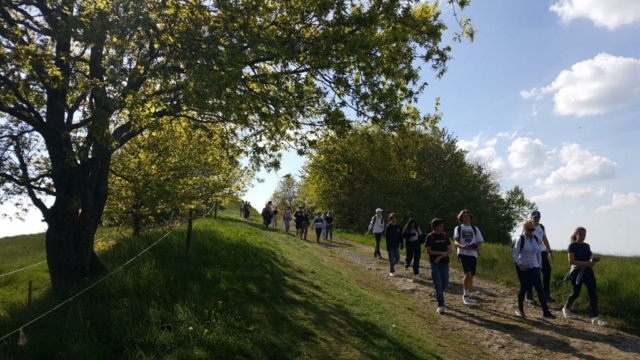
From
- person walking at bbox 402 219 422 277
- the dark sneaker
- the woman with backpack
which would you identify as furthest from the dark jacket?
the dark sneaker

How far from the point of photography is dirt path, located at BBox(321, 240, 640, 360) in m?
7.29

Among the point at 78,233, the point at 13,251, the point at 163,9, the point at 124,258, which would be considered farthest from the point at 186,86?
the point at 13,251

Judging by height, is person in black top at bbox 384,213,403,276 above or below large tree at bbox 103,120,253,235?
below

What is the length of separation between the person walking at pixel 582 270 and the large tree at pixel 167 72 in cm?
461

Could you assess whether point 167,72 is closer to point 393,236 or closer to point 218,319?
point 218,319

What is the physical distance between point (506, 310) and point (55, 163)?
9993mm

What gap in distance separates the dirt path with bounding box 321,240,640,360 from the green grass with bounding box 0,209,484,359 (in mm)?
536

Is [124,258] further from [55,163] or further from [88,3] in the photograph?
[88,3]

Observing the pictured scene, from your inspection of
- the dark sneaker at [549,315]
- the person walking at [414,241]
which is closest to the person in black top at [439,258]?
the dark sneaker at [549,315]

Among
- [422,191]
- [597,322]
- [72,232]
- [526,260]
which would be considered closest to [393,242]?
[526,260]

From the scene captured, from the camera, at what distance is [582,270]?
9086 mm

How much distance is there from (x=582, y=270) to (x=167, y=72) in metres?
8.83

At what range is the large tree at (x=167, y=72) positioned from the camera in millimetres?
6887

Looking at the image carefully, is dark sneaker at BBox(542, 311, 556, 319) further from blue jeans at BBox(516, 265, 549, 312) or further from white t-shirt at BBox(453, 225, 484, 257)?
white t-shirt at BBox(453, 225, 484, 257)
